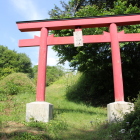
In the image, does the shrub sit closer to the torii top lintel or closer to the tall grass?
the tall grass

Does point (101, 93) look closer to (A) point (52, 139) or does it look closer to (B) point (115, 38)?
(B) point (115, 38)

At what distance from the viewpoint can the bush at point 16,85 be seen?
10.0m

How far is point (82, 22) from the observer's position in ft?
20.5

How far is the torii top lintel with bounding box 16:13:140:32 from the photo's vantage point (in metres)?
6.13

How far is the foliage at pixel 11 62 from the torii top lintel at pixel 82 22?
18465mm

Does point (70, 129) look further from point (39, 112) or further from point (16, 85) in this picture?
point (16, 85)

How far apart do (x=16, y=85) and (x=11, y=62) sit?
602 inches

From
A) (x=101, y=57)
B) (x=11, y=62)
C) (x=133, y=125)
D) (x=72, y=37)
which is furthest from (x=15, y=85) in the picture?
(x=11, y=62)

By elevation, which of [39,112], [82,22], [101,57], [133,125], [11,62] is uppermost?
[11,62]

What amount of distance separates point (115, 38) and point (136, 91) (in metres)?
5.30

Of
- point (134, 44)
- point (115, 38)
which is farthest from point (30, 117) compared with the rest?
point (134, 44)

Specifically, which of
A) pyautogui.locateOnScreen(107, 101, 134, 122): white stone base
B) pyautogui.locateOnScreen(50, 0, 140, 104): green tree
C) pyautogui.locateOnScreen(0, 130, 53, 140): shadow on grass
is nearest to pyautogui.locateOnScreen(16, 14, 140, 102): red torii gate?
pyautogui.locateOnScreen(107, 101, 134, 122): white stone base

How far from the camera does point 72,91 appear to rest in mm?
12906

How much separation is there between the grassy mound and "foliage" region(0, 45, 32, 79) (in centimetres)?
1205
